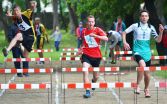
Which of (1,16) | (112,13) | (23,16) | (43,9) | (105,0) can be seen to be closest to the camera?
(23,16)

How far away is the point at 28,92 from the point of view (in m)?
13.1

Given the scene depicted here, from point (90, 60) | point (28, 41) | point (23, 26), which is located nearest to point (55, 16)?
point (28, 41)

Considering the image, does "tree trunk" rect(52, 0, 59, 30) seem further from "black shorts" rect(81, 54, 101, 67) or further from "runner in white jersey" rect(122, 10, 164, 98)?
"runner in white jersey" rect(122, 10, 164, 98)

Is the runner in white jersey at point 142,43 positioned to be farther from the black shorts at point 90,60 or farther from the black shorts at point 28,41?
the black shorts at point 28,41

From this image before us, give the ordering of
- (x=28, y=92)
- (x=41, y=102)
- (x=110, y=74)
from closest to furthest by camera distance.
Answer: (x=41, y=102) < (x=28, y=92) < (x=110, y=74)

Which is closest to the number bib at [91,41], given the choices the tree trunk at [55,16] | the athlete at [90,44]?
the athlete at [90,44]

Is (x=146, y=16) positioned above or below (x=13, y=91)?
above

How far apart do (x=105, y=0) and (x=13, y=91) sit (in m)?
12.4

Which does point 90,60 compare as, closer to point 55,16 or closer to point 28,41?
point 28,41

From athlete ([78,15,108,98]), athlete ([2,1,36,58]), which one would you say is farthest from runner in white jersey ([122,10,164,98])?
athlete ([2,1,36,58])

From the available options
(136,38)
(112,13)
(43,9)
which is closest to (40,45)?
(112,13)

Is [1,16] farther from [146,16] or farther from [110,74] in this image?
[146,16]

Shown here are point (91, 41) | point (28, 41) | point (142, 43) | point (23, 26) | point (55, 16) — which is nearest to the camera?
point (142, 43)

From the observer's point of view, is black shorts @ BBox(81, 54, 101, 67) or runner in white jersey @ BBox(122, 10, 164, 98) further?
black shorts @ BBox(81, 54, 101, 67)
